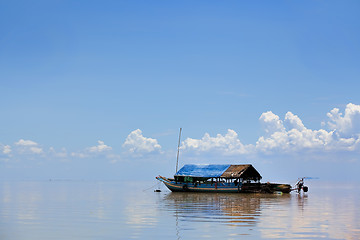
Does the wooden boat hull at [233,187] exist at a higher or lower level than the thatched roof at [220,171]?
lower

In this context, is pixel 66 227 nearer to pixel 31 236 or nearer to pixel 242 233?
pixel 31 236

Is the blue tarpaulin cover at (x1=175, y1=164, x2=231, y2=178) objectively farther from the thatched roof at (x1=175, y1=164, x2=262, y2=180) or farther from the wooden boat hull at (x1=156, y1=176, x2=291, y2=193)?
→ the wooden boat hull at (x1=156, y1=176, x2=291, y2=193)

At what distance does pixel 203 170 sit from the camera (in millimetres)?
58688

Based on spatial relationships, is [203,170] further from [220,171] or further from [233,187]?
[233,187]

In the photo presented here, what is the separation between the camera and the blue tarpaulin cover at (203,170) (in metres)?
57.2

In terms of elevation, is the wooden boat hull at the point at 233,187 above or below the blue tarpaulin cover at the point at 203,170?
below

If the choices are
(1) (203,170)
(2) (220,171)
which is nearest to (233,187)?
(2) (220,171)

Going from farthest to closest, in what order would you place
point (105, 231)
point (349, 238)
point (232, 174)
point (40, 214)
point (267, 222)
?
point (232, 174) < point (40, 214) < point (267, 222) < point (105, 231) < point (349, 238)

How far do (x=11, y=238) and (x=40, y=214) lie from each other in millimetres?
10911

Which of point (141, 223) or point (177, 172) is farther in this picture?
point (177, 172)

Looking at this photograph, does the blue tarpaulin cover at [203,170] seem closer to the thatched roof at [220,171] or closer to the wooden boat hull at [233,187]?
the thatched roof at [220,171]

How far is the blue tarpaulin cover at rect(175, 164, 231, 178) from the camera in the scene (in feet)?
188

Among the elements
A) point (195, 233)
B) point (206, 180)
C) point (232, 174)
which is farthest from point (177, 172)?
point (195, 233)

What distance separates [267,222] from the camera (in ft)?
81.3
